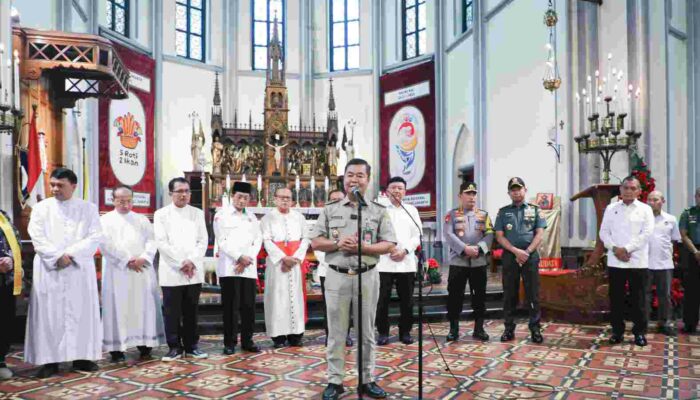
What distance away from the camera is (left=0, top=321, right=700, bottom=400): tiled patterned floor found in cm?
376

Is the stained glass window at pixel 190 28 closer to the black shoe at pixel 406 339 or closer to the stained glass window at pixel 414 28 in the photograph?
the stained glass window at pixel 414 28

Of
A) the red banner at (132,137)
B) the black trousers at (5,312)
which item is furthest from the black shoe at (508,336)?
the red banner at (132,137)

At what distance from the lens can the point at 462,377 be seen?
415 cm

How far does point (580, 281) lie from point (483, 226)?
5.26ft

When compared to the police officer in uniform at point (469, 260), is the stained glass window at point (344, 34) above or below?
above

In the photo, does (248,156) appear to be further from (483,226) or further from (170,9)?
(483,226)

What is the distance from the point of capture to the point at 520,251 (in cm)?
539

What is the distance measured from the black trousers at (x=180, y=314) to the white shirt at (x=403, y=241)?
1689 mm

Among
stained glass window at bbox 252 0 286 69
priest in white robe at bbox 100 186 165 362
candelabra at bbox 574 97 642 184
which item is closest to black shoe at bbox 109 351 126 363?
priest in white robe at bbox 100 186 165 362

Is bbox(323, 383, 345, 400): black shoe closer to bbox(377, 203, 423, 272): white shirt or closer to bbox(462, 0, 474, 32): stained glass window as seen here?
bbox(377, 203, 423, 272): white shirt

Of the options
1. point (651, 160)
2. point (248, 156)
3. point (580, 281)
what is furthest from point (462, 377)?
point (248, 156)

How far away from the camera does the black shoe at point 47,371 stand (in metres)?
4.27

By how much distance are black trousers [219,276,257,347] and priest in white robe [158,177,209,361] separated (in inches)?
9.8

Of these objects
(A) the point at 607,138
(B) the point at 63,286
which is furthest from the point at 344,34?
(B) the point at 63,286
